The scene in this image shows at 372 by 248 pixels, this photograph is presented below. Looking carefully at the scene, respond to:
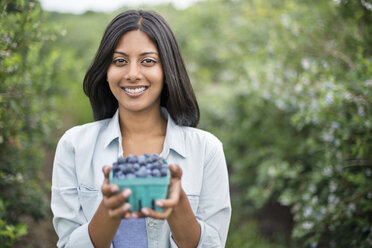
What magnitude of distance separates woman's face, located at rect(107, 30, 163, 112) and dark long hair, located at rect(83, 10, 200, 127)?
0.08 ft

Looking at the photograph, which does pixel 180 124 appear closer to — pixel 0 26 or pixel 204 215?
pixel 204 215

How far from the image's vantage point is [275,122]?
3.71 m

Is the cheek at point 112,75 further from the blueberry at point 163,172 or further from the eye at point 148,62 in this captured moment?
the blueberry at point 163,172

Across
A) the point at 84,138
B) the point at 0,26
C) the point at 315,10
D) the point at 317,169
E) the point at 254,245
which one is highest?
the point at 315,10

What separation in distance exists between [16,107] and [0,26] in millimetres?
618

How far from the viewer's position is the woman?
1483mm

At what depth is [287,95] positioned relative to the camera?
3.29m

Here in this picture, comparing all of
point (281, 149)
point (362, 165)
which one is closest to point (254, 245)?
point (281, 149)

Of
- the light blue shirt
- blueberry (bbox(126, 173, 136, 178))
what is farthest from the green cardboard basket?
the light blue shirt

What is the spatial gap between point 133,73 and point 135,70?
17 millimetres

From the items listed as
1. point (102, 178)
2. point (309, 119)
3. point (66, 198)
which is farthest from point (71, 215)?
point (309, 119)

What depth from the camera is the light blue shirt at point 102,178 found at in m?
1.49

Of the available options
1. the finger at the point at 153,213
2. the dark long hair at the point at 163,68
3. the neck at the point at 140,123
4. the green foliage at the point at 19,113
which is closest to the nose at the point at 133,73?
the dark long hair at the point at 163,68

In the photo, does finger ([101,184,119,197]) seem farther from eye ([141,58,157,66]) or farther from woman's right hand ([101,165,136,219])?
eye ([141,58,157,66])
